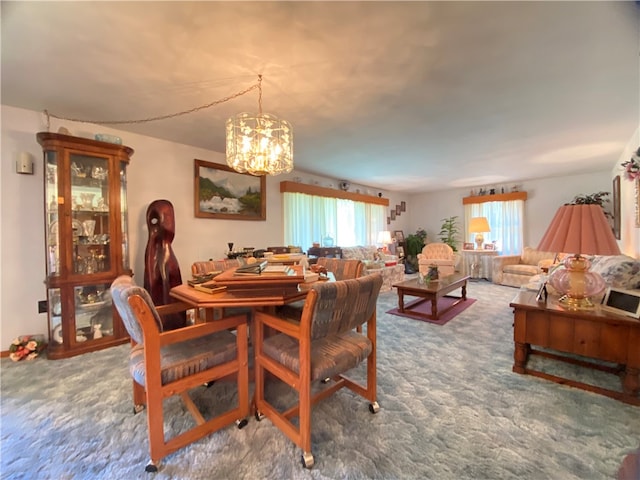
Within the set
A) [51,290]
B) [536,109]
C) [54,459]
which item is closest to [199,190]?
[51,290]

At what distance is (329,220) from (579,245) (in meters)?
4.04

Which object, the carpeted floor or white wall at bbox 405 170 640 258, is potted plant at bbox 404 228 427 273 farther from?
the carpeted floor

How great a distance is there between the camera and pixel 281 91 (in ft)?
6.93

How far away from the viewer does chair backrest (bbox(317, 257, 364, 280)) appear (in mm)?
2199

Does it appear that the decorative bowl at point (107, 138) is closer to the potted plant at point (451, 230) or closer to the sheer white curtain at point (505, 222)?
the potted plant at point (451, 230)

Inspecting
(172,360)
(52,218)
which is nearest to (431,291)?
(172,360)

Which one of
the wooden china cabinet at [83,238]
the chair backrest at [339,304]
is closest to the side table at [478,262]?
the chair backrest at [339,304]

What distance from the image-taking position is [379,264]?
488 cm

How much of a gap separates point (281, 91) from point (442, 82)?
1.25m

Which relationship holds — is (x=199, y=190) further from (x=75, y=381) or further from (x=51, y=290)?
(x=75, y=381)

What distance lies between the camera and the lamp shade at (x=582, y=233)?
1.78 m

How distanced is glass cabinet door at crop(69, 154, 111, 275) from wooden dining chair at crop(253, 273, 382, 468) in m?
2.06

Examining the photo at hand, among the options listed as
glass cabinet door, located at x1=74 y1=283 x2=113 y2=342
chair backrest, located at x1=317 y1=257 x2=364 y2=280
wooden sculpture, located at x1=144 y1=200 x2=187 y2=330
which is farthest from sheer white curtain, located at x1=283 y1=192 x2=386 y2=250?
glass cabinet door, located at x1=74 y1=283 x2=113 y2=342

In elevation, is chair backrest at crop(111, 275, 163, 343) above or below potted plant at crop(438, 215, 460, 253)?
below
